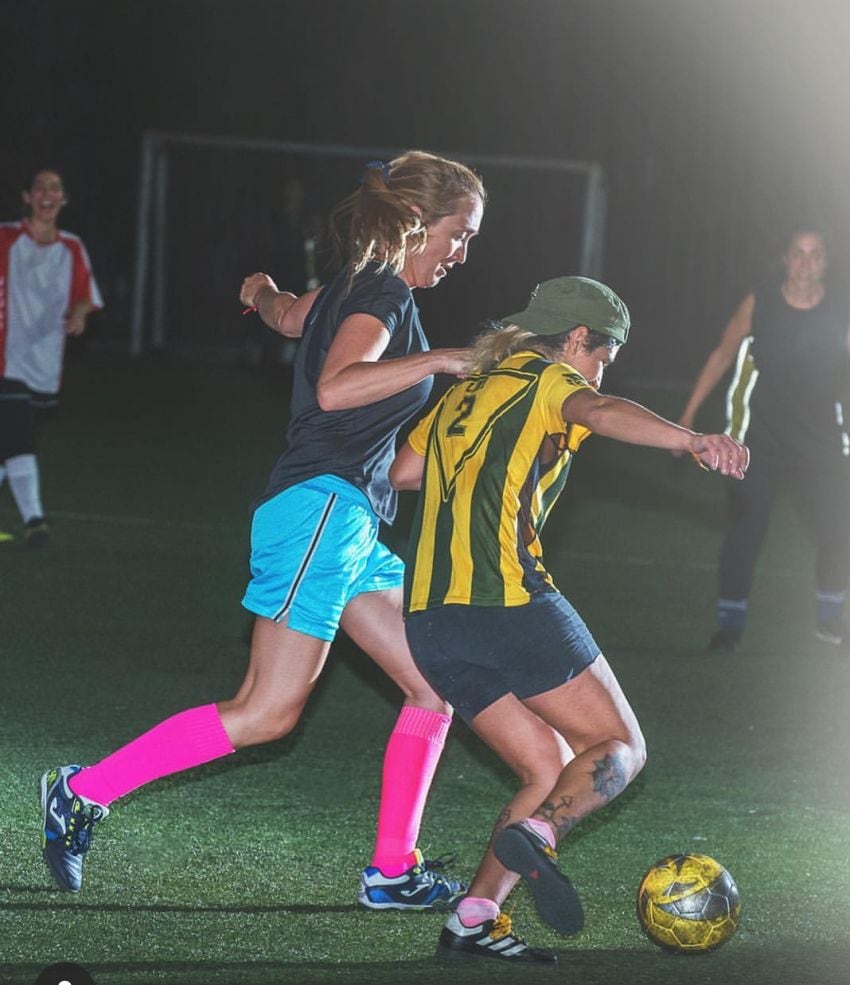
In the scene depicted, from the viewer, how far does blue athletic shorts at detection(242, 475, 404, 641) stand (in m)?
4.32

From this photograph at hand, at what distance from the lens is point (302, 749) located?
5977 millimetres

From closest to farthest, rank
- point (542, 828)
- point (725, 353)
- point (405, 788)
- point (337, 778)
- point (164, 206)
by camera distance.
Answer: point (542, 828) < point (405, 788) < point (337, 778) < point (725, 353) < point (164, 206)

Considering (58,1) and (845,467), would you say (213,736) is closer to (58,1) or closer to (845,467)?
(845,467)

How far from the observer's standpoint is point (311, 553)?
432 cm

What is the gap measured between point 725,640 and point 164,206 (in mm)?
14741

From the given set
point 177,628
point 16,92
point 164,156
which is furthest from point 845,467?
point 16,92

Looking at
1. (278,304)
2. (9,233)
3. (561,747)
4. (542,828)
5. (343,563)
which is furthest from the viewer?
(9,233)

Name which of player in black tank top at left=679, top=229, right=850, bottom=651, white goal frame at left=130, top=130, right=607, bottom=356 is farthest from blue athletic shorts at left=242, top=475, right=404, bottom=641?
white goal frame at left=130, top=130, right=607, bottom=356

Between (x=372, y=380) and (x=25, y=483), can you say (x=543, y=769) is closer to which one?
(x=372, y=380)

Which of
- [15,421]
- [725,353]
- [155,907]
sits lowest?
[15,421]

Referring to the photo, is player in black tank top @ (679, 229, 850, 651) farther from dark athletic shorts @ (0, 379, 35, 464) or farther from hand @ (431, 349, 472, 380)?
hand @ (431, 349, 472, 380)

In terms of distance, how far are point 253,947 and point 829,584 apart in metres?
4.70

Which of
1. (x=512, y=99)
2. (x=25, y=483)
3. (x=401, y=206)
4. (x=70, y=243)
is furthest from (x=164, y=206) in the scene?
(x=401, y=206)

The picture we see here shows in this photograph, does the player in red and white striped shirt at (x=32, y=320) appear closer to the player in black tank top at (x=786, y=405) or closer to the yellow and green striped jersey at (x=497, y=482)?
the player in black tank top at (x=786, y=405)
